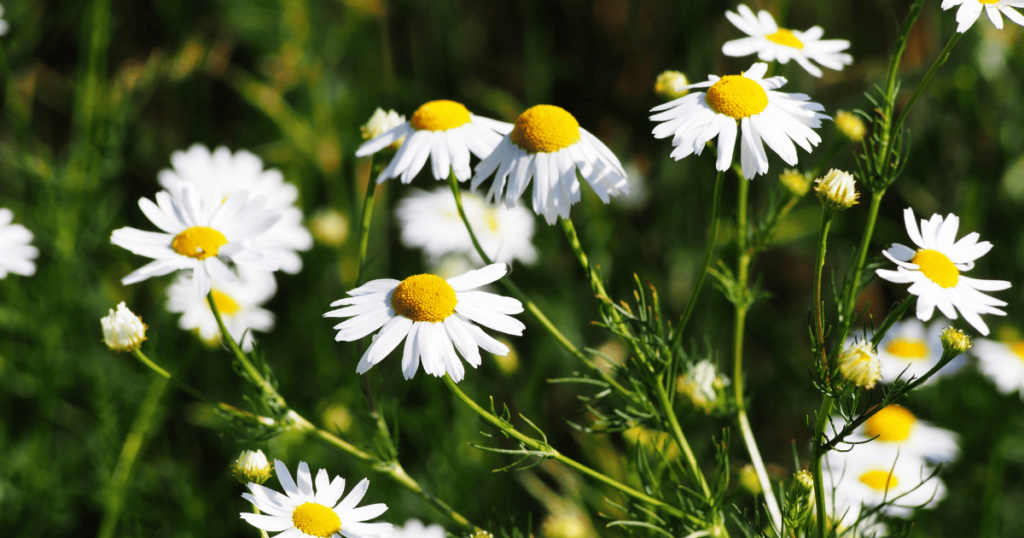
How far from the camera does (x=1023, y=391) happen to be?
1790mm

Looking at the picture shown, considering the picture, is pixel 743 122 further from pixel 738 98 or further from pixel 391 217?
pixel 391 217

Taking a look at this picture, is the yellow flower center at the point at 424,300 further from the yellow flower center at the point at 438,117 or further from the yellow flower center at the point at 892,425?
the yellow flower center at the point at 892,425

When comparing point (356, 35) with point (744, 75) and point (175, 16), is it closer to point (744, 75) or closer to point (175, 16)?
point (175, 16)

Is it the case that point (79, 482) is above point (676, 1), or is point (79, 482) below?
below

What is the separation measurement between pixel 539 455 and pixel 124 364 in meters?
1.56

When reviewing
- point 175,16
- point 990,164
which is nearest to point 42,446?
point 175,16

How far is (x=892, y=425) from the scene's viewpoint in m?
1.58

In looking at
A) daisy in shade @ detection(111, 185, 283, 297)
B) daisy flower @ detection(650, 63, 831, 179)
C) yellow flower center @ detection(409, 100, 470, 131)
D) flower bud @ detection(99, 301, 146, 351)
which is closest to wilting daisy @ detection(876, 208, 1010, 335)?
daisy flower @ detection(650, 63, 831, 179)

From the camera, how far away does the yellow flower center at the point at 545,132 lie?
0.84m

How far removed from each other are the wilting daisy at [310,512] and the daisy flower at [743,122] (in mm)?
501

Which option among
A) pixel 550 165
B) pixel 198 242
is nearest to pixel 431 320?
pixel 550 165

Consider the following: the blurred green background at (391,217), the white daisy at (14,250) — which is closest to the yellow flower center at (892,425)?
the blurred green background at (391,217)

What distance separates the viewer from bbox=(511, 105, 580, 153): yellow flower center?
837 mm

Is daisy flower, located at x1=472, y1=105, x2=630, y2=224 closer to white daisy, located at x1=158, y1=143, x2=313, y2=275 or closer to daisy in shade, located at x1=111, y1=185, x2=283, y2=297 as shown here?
daisy in shade, located at x1=111, y1=185, x2=283, y2=297
